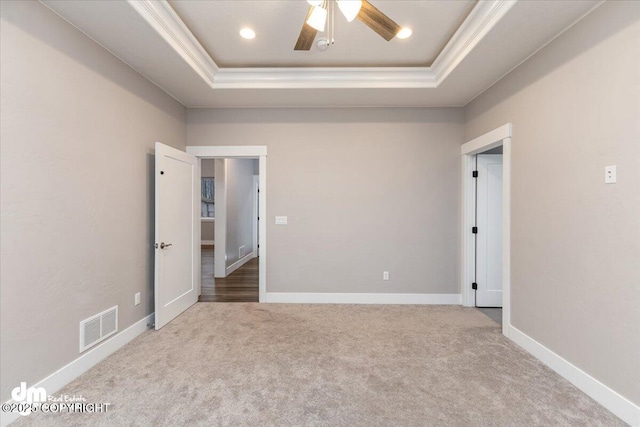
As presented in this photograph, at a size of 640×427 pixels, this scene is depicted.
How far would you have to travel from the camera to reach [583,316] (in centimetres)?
204

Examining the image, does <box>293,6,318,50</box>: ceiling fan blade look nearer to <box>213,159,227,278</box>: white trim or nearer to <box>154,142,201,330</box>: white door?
<box>154,142,201,330</box>: white door

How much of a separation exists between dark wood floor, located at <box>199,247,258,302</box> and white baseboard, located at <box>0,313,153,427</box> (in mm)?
1219

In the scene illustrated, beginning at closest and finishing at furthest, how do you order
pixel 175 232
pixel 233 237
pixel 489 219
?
pixel 175 232
pixel 489 219
pixel 233 237

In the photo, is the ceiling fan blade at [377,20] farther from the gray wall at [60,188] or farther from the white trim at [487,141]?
the gray wall at [60,188]

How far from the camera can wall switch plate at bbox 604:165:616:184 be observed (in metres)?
1.84

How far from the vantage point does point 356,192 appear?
3.84m

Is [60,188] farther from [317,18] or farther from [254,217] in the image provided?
[254,217]

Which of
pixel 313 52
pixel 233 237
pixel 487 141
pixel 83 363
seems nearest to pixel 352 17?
pixel 313 52

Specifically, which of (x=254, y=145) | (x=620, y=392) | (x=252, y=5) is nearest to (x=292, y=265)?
(x=254, y=145)

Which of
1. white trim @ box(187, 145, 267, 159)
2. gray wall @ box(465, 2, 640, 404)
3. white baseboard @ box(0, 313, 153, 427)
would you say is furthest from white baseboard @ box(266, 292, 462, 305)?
white trim @ box(187, 145, 267, 159)

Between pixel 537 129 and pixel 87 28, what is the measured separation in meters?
3.73

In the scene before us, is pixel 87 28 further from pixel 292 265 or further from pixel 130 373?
pixel 292 265

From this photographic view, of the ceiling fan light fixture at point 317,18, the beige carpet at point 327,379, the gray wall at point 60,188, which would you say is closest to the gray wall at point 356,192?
the beige carpet at point 327,379

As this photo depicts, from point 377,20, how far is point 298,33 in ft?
3.25
